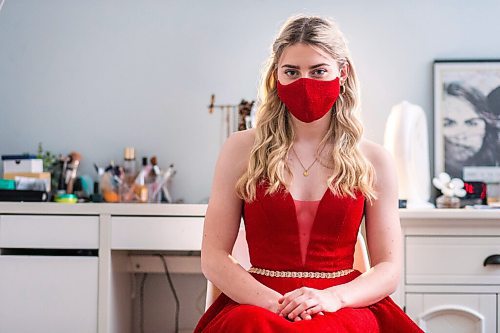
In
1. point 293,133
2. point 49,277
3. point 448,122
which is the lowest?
point 49,277

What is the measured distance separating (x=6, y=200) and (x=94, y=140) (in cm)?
51

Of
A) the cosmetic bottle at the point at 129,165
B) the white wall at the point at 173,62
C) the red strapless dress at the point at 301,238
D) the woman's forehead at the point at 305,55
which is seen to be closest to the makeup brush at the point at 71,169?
the white wall at the point at 173,62

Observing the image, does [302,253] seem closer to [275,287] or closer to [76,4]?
[275,287]

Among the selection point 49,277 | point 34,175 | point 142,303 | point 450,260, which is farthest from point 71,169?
point 450,260

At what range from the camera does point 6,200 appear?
2.94 metres

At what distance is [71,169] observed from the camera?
3.22 metres

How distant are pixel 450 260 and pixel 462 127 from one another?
69 cm

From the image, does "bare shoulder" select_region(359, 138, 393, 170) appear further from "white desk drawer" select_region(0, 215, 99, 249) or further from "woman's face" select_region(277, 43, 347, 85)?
"white desk drawer" select_region(0, 215, 99, 249)

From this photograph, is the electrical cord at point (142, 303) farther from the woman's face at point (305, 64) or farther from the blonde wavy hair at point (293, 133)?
the woman's face at point (305, 64)

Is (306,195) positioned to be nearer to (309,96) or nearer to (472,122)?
(309,96)

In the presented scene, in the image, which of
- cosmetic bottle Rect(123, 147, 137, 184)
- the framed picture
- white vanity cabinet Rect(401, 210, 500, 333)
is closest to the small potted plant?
the framed picture

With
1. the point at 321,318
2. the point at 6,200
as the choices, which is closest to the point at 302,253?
the point at 321,318

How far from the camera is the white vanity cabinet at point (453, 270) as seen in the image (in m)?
2.74

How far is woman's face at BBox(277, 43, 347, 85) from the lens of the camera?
186 centimetres
